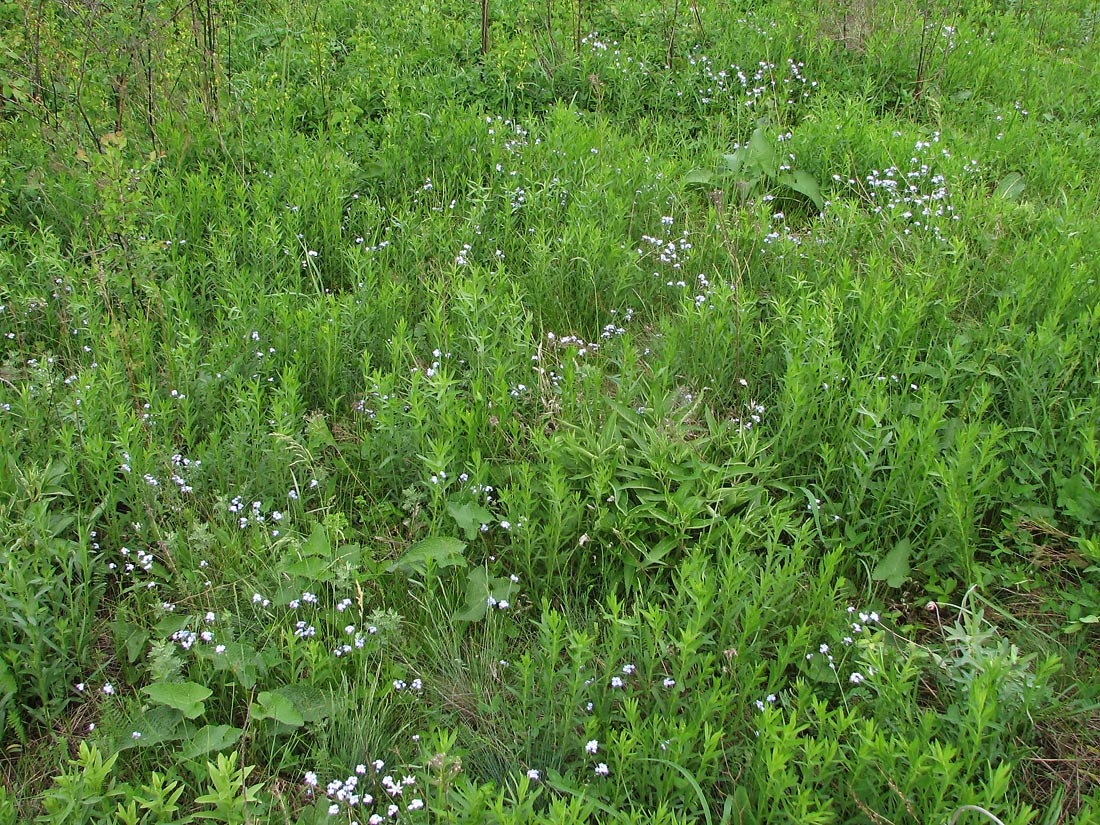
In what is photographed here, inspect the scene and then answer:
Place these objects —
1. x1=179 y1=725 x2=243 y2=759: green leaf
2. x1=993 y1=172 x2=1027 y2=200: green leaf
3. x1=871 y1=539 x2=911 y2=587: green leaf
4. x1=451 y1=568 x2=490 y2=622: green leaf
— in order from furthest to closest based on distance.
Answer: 1. x1=993 y1=172 x2=1027 y2=200: green leaf
2. x1=871 y1=539 x2=911 y2=587: green leaf
3. x1=451 y1=568 x2=490 y2=622: green leaf
4. x1=179 y1=725 x2=243 y2=759: green leaf

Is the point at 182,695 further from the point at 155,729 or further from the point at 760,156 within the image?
the point at 760,156

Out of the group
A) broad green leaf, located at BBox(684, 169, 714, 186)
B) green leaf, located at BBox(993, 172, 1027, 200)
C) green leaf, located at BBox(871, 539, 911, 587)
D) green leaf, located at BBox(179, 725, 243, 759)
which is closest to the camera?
green leaf, located at BBox(179, 725, 243, 759)

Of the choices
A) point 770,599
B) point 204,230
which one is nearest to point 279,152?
point 204,230

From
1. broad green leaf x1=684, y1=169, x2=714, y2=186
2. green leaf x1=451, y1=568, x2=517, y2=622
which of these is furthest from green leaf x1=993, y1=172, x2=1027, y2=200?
green leaf x1=451, y1=568, x2=517, y2=622

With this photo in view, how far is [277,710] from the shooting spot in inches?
104

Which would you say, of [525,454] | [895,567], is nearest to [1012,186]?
[895,567]

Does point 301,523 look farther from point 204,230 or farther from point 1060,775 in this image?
point 1060,775

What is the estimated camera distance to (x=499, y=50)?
6.46 meters

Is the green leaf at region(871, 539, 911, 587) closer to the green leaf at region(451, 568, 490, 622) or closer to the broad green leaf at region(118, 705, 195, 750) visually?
the green leaf at region(451, 568, 490, 622)

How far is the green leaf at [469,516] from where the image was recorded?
322 centimetres

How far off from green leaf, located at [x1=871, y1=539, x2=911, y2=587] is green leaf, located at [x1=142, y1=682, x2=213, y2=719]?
2.26 m

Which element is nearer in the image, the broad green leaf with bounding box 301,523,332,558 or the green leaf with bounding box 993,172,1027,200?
the broad green leaf with bounding box 301,523,332,558

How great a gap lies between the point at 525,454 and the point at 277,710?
138 cm

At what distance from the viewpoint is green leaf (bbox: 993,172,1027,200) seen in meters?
5.35
